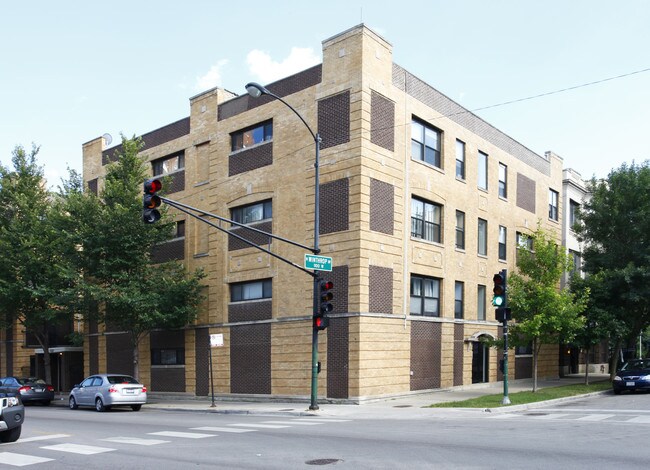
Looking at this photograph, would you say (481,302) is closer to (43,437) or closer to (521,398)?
(521,398)

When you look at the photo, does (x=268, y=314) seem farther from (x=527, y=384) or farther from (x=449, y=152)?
(x=527, y=384)

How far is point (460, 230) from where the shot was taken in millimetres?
31062

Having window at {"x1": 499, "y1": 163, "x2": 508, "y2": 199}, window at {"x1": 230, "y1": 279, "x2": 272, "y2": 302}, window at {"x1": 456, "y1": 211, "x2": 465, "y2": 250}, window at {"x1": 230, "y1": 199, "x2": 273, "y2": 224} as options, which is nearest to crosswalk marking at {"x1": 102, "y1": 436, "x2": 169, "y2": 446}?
window at {"x1": 230, "y1": 279, "x2": 272, "y2": 302}

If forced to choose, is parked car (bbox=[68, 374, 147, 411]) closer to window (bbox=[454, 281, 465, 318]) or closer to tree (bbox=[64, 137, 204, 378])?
tree (bbox=[64, 137, 204, 378])

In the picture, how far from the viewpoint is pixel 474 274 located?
31.7 metres

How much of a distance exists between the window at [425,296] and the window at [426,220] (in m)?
1.83

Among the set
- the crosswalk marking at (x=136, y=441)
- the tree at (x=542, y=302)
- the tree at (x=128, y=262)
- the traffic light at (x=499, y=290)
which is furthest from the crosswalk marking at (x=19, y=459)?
the tree at (x=542, y=302)

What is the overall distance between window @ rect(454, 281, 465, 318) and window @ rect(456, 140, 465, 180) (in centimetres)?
503

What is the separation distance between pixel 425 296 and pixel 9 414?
1832cm

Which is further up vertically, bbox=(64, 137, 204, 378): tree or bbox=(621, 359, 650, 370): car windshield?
bbox=(64, 137, 204, 378): tree

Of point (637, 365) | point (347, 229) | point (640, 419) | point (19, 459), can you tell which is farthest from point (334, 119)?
point (19, 459)

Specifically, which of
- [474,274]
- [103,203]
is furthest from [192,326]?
[474,274]

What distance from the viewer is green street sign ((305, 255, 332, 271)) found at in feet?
69.2

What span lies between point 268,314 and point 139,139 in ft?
36.2
